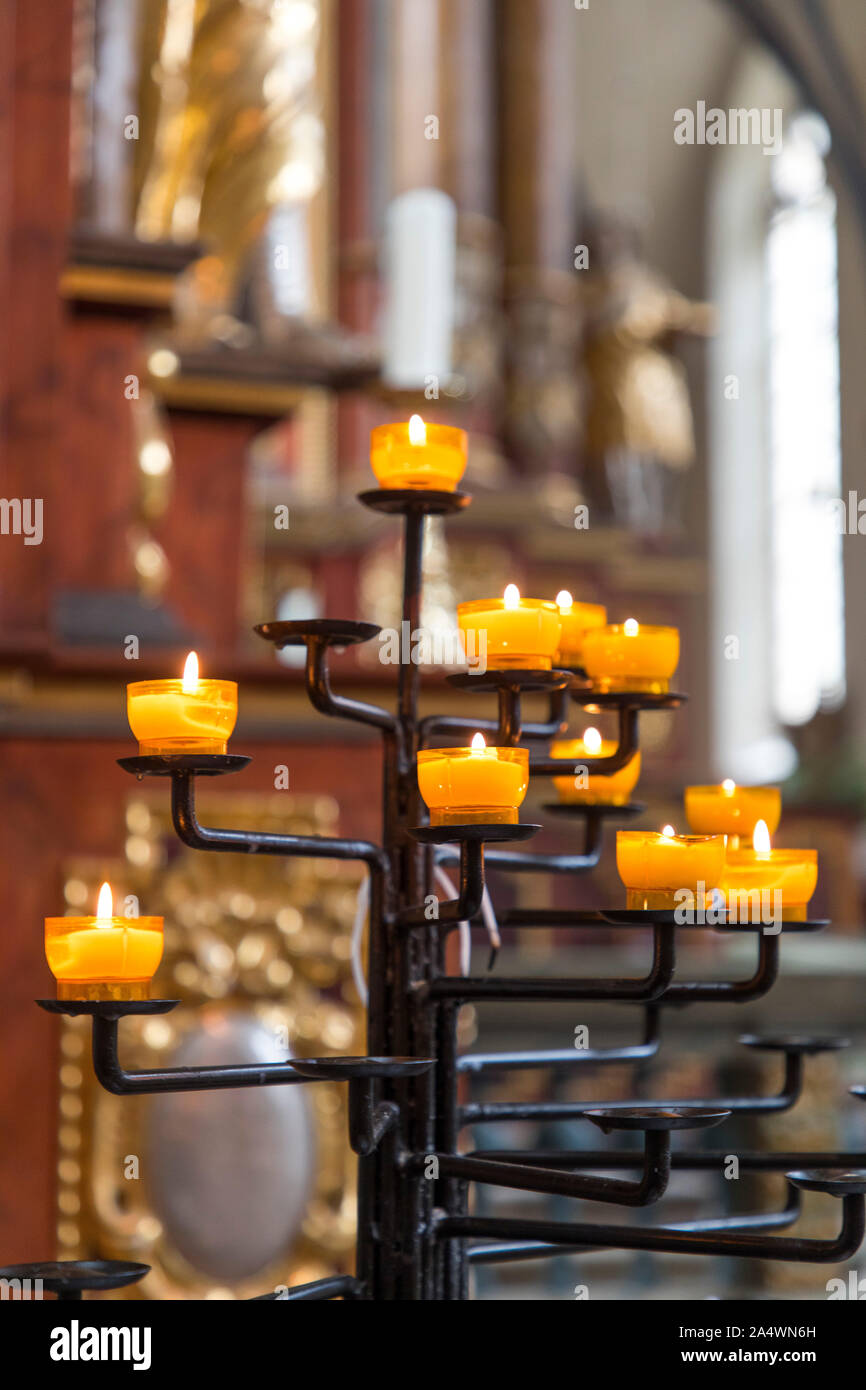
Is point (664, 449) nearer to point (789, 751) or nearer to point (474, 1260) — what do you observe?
point (789, 751)

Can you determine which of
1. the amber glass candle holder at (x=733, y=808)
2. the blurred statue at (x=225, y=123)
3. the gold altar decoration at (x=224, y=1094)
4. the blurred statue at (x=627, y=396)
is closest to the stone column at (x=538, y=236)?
the blurred statue at (x=627, y=396)

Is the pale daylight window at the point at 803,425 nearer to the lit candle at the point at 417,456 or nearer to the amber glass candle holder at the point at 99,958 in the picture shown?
the lit candle at the point at 417,456

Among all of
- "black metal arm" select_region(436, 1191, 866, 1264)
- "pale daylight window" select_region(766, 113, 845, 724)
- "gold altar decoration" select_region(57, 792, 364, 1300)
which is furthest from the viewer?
"pale daylight window" select_region(766, 113, 845, 724)

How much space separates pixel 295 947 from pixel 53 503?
22.4 inches

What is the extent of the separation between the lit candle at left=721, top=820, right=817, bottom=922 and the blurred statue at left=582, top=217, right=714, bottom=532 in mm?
5521

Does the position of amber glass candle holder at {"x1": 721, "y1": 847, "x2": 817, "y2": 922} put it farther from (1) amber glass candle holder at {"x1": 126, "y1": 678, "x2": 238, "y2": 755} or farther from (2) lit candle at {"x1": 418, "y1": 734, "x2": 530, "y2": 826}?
(1) amber glass candle holder at {"x1": 126, "y1": 678, "x2": 238, "y2": 755}

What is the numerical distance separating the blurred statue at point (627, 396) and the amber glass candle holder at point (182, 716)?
18.3 feet

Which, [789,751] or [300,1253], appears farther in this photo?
[789,751]

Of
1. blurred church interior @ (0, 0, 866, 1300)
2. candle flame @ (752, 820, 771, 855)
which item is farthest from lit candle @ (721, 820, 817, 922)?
blurred church interior @ (0, 0, 866, 1300)

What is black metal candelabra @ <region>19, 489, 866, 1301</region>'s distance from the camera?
2.69 feet

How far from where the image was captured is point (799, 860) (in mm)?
946

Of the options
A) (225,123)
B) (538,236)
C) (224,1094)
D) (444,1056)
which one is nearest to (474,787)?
(444,1056)
